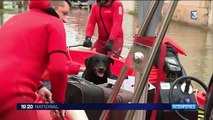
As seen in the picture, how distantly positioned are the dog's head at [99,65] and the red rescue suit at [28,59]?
9.75 ft

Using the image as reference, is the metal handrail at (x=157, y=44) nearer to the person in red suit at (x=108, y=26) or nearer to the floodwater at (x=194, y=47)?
the person in red suit at (x=108, y=26)

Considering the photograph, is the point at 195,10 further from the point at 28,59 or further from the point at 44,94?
the point at 28,59

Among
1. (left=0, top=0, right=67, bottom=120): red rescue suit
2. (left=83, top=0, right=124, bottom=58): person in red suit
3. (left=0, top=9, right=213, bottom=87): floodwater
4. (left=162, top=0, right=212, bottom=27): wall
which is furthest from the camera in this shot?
(left=162, top=0, right=212, bottom=27): wall

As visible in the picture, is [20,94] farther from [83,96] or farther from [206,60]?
[206,60]

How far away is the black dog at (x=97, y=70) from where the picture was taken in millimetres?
6270

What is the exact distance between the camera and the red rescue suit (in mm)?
3193

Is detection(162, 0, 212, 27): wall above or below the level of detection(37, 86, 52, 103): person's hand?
below

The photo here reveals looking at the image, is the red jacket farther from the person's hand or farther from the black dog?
the person's hand

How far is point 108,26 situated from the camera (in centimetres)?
820

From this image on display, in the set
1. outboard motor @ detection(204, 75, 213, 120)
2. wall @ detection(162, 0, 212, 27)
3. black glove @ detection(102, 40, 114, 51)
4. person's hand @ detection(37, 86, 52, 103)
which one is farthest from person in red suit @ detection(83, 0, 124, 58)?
wall @ detection(162, 0, 212, 27)

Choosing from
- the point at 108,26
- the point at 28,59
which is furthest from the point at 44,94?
the point at 108,26

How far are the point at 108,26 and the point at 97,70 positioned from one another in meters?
2.07

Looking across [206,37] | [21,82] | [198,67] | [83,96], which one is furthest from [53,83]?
[206,37]

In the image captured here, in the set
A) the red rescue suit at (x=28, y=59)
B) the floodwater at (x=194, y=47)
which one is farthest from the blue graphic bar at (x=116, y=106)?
the floodwater at (x=194, y=47)
